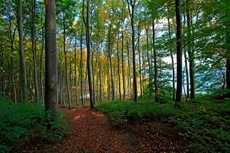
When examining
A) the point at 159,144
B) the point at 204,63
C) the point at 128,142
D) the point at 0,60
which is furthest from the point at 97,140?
the point at 0,60

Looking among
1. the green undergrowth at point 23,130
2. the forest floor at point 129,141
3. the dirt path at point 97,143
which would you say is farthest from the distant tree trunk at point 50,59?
the forest floor at point 129,141

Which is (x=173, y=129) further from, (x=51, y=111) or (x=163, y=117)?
(x=51, y=111)

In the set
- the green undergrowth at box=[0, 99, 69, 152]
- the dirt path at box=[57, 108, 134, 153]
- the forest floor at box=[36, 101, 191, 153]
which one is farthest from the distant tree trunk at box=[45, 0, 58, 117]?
the forest floor at box=[36, 101, 191, 153]

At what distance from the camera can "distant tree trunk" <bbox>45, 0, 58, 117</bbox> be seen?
3.78m

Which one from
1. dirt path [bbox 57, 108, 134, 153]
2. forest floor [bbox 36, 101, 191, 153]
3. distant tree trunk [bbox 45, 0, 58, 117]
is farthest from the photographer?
distant tree trunk [bbox 45, 0, 58, 117]

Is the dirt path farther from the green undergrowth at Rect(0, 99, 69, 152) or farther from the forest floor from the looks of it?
the green undergrowth at Rect(0, 99, 69, 152)

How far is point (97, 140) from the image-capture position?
3.94 m

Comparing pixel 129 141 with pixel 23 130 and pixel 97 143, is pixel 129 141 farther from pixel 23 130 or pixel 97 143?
pixel 23 130

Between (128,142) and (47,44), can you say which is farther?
(47,44)

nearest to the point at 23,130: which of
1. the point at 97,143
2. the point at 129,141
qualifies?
the point at 97,143

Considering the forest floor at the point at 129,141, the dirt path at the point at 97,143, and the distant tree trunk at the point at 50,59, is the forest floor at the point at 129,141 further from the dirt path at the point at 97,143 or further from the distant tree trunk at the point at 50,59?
the distant tree trunk at the point at 50,59

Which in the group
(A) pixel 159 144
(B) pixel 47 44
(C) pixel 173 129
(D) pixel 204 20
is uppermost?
(D) pixel 204 20

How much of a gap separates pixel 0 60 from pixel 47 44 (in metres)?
18.9

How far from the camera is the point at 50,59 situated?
385 centimetres
